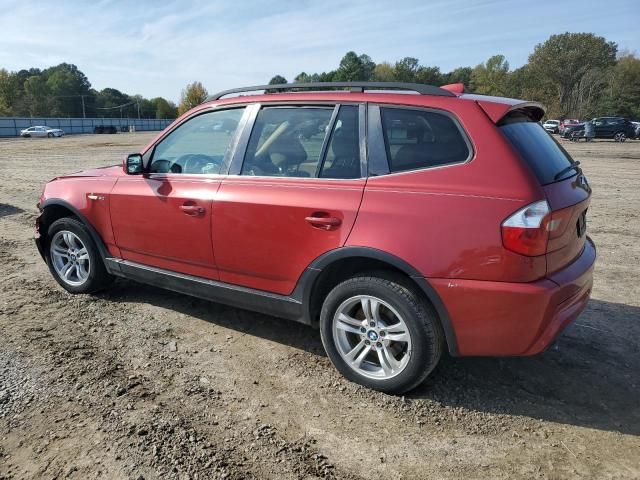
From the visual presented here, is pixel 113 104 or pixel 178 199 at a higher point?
pixel 113 104

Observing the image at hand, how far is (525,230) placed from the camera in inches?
102

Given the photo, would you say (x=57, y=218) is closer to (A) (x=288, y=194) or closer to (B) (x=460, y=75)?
(A) (x=288, y=194)

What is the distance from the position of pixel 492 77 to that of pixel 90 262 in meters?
108

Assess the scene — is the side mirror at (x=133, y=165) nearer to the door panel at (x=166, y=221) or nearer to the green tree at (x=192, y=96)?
the door panel at (x=166, y=221)

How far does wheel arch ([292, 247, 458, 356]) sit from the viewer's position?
283 centimetres

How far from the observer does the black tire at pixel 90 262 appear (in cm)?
453

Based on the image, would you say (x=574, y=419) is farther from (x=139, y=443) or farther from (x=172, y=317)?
(x=172, y=317)

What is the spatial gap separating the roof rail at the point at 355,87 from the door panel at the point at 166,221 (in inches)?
31.3

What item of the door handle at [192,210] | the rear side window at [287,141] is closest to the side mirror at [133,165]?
the door handle at [192,210]

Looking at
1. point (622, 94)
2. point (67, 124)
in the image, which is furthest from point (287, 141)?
point (67, 124)

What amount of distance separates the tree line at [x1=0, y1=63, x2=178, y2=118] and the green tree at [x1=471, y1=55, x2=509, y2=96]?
75771 millimetres

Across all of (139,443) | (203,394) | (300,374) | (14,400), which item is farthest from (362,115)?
(14,400)

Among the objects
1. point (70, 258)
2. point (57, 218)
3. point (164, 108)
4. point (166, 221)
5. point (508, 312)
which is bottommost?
point (70, 258)

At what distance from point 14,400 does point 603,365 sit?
3941 mm
